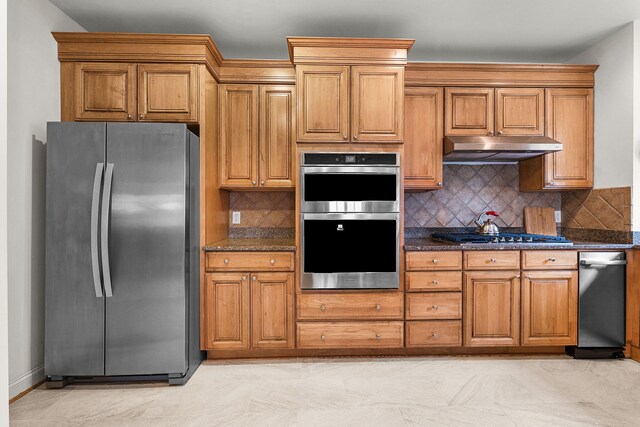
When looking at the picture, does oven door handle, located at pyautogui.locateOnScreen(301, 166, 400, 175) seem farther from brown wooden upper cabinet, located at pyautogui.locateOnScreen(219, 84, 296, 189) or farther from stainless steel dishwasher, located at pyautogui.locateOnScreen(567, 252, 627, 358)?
stainless steel dishwasher, located at pyautogui.locateOnScreen(567, 252, 627, 358)

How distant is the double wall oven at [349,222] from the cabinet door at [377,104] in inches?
6.9

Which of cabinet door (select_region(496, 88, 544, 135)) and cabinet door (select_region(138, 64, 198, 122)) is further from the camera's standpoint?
cabinet door (select_region(496, 88, 544, 135))

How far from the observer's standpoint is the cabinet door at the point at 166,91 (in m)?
2.87

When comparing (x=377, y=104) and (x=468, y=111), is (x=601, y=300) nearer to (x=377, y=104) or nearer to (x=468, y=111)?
(x=468, y=111)

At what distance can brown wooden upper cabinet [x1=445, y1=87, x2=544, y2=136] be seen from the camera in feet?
10.9

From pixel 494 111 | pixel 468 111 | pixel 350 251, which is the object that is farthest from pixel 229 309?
pixel 494 111

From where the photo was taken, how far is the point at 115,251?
250 centimetres

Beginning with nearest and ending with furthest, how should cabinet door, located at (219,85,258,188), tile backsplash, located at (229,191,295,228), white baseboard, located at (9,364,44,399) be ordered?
white baseboard, located at (9,364,44,399) < cabinet door, located at (219,85,258,188) < tile backsplash, located at (229,191,295,228)

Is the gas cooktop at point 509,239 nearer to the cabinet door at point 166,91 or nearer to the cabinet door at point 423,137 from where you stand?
the cabinet door at point 423,137

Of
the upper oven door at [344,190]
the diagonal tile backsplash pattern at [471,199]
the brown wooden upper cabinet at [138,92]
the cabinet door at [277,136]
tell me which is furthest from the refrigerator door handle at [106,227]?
the diagonal tile backsplash pattern at [471,199]

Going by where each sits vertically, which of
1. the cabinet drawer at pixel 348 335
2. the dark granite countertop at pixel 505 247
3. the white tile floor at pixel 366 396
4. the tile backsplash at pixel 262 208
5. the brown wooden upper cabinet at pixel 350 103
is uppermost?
the brown wooden upper cabinet at pixel 350 103

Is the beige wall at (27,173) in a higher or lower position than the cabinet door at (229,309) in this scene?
higher

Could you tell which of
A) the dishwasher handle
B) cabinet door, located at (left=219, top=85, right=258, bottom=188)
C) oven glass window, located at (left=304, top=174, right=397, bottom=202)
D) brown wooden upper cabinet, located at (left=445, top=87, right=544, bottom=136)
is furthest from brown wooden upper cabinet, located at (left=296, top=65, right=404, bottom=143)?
the dishwasher handle

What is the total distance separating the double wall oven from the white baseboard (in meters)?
1.88
